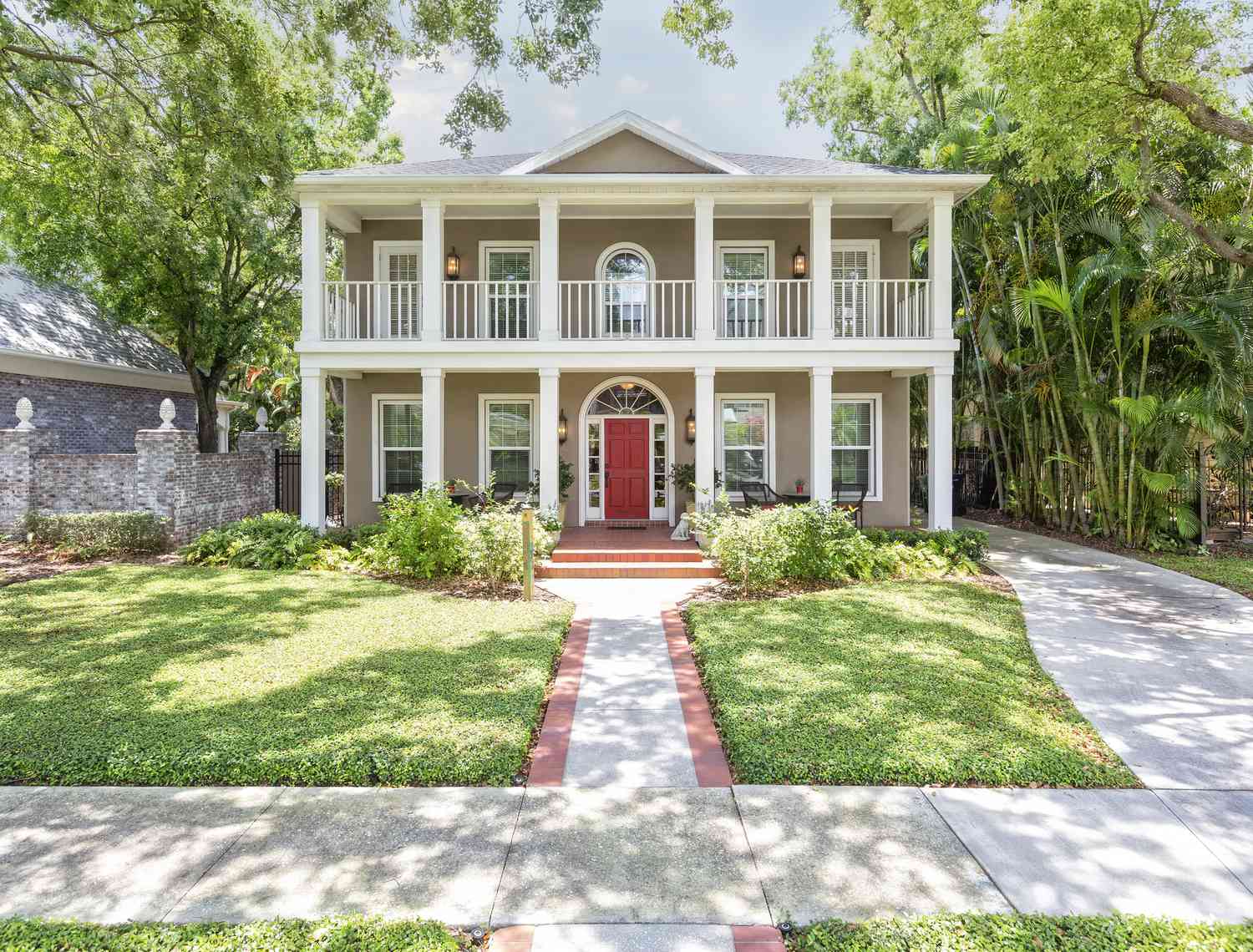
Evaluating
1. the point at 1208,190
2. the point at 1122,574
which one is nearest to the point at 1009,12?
the point at 1208,190

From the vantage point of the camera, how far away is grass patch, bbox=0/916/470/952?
2.35 metres

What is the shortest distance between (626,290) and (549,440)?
11.8 feet

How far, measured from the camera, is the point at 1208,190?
992cm

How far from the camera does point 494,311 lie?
11.9 metres

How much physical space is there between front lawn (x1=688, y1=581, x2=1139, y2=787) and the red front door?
524cm

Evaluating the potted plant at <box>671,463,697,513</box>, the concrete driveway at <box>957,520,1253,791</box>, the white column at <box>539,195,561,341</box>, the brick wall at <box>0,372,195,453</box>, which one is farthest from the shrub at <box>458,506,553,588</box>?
the brick wall at <box>0,372,195,453</box>

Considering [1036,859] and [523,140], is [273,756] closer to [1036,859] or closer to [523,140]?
A: [1036,859]

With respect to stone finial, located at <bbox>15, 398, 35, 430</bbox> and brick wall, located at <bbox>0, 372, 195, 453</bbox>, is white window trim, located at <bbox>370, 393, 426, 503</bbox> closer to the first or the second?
stone finial, located at <bbox>15, 398, 35, 430</bbox>

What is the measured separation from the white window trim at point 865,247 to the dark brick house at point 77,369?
1560 centimetres

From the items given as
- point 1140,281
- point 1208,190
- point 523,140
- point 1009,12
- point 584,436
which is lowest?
point 584,436

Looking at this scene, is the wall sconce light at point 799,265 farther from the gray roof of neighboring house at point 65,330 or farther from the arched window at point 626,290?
the gray roof of neighboring house at point 65,330

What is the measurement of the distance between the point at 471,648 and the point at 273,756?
2.13 meters

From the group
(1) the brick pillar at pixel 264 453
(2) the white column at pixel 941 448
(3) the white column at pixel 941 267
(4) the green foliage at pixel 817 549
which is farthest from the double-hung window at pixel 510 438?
(3) the white column at pixel 941 267

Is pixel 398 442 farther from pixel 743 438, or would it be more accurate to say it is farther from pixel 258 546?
pixel 743 438
